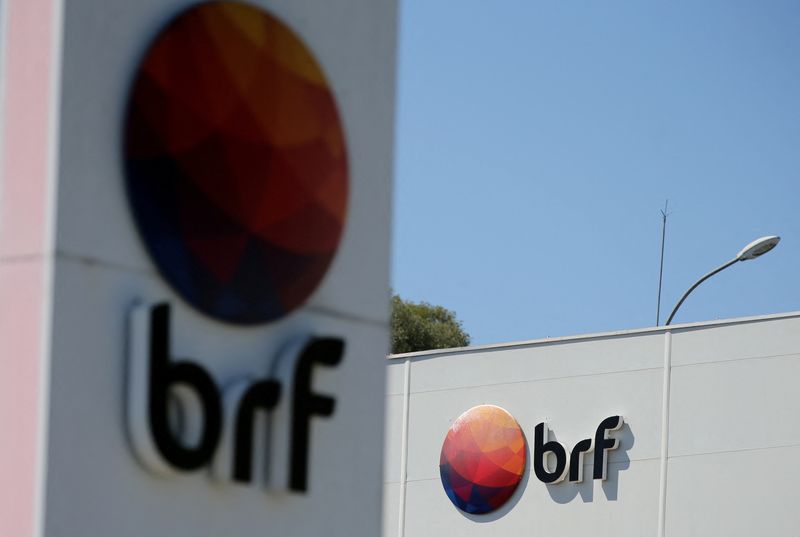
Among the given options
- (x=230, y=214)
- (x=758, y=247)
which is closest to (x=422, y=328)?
(x=758, y=247)

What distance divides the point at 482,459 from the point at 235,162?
16980 mm

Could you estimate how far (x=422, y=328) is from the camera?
5825cm

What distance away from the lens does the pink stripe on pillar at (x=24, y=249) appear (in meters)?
6.05

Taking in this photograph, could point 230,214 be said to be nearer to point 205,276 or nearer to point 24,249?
point 205,276

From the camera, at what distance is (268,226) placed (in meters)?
7.17

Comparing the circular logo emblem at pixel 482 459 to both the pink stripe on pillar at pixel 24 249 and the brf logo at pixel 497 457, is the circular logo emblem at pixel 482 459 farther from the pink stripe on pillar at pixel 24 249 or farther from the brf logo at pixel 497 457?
the pink stripe on pillar at pixel 24 249

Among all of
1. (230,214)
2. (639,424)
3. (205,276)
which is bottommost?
(639,424)

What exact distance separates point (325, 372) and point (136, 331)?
141cm

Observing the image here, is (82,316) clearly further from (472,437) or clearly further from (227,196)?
(472,437)

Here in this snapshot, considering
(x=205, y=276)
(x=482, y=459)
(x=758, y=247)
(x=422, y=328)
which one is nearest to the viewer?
(x=205, y=276)

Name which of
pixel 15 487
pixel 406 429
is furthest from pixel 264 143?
pixel 406 429

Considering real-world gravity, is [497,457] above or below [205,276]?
below

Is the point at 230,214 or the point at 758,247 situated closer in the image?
the point at 230,214

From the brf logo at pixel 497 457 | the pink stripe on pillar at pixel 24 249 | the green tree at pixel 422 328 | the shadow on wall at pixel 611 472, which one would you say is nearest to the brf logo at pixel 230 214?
the pink stripe on pillar at pixel 24 249
